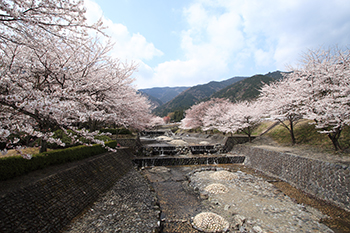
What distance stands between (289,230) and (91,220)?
288 inches

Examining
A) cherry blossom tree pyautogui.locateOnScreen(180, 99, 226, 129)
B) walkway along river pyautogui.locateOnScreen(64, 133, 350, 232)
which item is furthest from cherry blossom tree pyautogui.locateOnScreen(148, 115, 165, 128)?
walkway along river pyautogui.locateOnScreen(64, 133, 350, 232)

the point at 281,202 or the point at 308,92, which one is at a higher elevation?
the point at 308,92

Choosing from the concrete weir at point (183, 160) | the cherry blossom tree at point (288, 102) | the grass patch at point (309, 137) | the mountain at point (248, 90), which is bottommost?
the concrete weir at point (183, 160)

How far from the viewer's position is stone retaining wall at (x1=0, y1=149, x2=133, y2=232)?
3906 millimetres

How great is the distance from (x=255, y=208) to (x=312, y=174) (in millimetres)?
5068

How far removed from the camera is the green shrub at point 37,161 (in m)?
5.04

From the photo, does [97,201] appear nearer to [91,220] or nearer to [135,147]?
[91,220]

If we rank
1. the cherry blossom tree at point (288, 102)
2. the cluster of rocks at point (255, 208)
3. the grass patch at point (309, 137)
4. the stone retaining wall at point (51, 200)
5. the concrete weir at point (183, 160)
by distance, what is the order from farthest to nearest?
the concrete weir at point (183, 160)
the cherry blossom tree at point (288, 102)
the grass patch at point (309, 137)
the cluster of rocks at point (255, 208)
the stone retaining wall at point (51, 200)

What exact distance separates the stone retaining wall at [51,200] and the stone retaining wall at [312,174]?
11.6 m

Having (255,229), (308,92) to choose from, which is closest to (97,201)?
(255,229)

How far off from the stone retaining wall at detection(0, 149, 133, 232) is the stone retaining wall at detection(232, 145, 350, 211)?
1164 centimetres

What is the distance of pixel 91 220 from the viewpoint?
17.3 feet

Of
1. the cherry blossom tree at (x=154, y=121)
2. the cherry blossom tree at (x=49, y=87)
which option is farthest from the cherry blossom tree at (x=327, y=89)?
the cherry blossom tree at (x=154, y=121)

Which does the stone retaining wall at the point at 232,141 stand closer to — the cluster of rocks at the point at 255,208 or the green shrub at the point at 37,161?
the cluster of rocks at the point at 255,208
